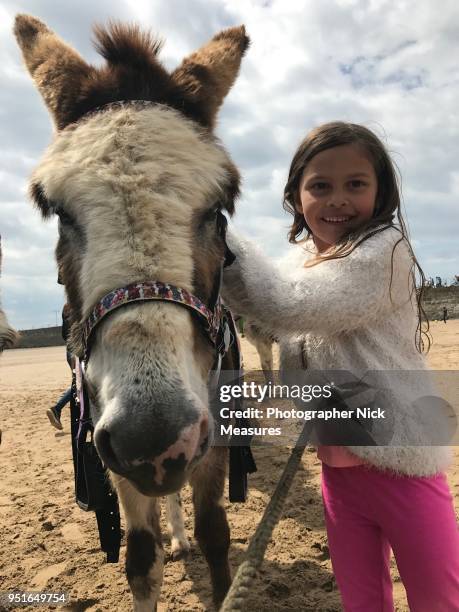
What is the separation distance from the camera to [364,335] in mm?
1812

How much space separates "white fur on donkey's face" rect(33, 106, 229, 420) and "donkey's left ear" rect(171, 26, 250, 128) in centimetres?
32

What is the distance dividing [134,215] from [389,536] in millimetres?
1539

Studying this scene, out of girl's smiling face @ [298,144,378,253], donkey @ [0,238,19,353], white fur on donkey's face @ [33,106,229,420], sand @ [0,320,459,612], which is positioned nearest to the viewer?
white fur on donkey's face @ [33,106,229,420]

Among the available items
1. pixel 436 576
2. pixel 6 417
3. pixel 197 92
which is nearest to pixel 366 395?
pixel 436 576

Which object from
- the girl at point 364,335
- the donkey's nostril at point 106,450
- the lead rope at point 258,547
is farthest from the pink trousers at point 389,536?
the donkey's nostril at point 106,450

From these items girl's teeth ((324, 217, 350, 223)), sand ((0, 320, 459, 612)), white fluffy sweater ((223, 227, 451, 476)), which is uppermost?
girl's teeth ((324, 217, 350, 223))

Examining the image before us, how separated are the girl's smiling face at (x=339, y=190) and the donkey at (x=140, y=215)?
40 centimetres

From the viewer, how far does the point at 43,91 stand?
7.39 feet

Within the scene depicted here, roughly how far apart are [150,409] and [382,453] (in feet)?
3.06

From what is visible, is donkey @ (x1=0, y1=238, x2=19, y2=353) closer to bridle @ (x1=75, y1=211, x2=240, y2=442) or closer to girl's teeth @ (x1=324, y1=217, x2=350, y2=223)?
bridle @ (x1=75, y1=211, x2=240, y2=442)

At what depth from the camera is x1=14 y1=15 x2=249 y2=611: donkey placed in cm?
136

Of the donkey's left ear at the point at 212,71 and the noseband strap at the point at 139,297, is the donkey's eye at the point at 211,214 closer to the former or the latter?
the noseband strap at the point at 139,297

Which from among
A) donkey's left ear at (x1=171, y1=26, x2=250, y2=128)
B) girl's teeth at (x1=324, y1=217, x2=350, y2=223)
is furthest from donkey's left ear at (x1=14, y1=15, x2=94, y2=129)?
girl's teeth at (x1=324, y1=217, x2=350, y2=223)

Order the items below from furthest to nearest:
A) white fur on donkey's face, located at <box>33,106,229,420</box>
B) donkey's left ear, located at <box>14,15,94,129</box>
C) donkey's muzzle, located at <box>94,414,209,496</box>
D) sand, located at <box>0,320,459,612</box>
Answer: sand, located at <box>0,320,459,612</box>, donkey's left ear, located at <box>14,15,94,129</box>, white fur on donkey's face, located at <box>33,106,229,420</box>, donkey's muzzle, located at <box>94,414,209,496</box>
